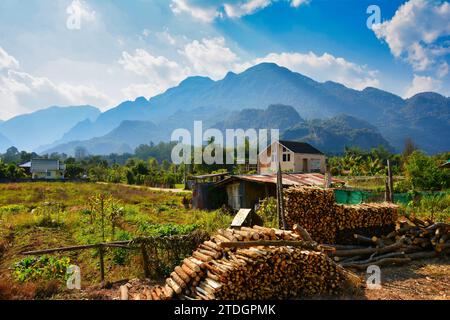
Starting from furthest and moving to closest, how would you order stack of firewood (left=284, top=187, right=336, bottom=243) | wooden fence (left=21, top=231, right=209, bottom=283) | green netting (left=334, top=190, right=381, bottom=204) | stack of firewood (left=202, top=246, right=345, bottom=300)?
1. green netting (left=334, top=190, right=381, bottom=204)
2. stack of firewood (left=284, top=187, right=336, bottom=243)
3. wooden fence (left=21, top=231, right=209, bottom=283)
4. stack of firewood (left=202, top=246, right=345, bottom=300)

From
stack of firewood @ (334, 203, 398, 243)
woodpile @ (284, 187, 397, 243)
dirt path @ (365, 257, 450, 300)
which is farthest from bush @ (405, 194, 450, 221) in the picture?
woodpile @ (284, 187, 397, 243)

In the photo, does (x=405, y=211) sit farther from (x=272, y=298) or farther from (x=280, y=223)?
(x=272, y=298)

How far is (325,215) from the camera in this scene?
10445mm

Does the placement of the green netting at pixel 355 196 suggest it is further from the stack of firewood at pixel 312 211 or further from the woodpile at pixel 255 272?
the woodpile at pixel 255 272

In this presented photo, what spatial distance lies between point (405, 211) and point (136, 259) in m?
11.9

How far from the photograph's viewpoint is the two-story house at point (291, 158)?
46969 millimetres

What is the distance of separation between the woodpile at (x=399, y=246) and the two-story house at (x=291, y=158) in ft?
113

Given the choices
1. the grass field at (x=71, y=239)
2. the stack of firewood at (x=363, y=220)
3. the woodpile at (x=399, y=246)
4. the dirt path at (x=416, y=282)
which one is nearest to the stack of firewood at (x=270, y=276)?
the dirt path at (x=416, y=282)

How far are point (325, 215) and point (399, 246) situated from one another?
2423mm

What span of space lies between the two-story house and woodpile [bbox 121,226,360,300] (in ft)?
127

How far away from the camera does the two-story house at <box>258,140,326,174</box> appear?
154 feet

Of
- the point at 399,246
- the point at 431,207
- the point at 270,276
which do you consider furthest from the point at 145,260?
the point at 431,207

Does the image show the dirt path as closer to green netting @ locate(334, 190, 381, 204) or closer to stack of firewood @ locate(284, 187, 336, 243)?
stack of firewood @ locate(284, 187, 336, 243)

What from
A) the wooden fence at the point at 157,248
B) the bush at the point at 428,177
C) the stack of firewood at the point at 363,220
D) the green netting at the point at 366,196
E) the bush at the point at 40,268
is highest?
the bush at the point at 428,177
